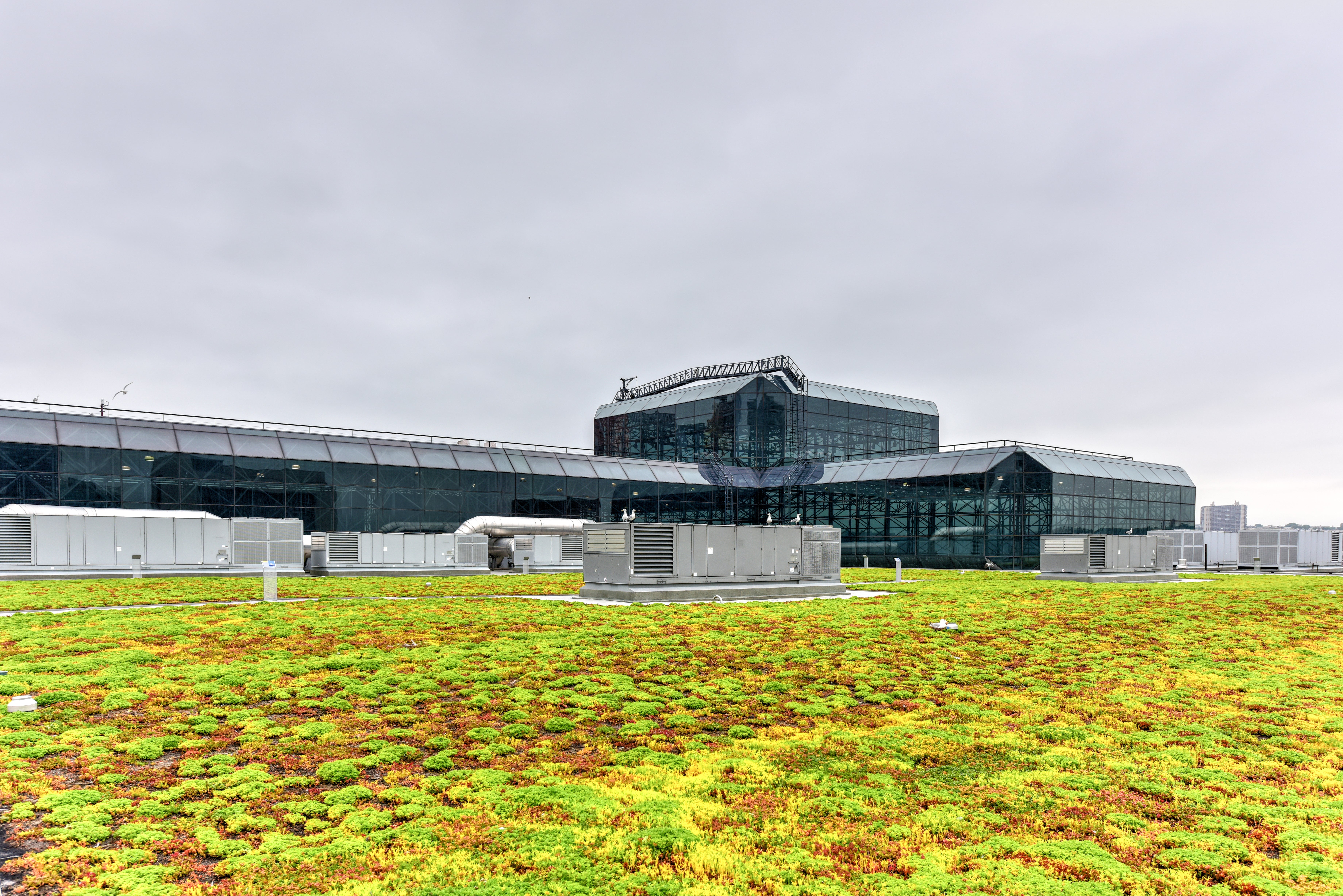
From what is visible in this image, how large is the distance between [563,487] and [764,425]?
20.3 m

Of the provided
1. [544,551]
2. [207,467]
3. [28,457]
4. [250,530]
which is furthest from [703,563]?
[28,457]

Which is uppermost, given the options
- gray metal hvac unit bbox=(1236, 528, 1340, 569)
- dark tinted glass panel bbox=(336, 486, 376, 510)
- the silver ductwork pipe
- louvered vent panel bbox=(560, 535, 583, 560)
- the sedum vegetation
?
dark tinted glass panel bbox=(336, 486, 376, 510)

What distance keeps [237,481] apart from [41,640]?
123 feet

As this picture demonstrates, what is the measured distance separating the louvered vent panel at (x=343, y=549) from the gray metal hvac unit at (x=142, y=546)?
137 cm

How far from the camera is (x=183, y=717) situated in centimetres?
Result: 1031

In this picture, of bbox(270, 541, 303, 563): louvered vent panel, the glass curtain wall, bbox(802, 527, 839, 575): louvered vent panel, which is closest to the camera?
bbox(802, 527, 839, 575): louvered vent panel

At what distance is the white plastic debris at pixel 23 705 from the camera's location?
10.0 meters

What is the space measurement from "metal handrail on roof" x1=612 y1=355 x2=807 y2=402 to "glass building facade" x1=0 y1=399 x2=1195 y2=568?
9.55 metres

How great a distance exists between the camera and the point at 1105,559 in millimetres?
42469

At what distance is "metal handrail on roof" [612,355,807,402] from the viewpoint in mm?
73625

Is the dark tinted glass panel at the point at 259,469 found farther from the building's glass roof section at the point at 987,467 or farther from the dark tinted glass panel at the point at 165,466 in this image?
the building's glass roof section at the point at 987,467

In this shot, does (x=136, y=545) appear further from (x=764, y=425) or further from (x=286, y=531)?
(x=764, y=425)

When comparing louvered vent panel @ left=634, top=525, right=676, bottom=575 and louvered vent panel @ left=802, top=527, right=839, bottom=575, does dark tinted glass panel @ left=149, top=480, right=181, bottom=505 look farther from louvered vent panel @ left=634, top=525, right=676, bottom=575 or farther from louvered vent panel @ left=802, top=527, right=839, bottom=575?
louvered vent panel @ left=802, top=527, right=839, bottom=575

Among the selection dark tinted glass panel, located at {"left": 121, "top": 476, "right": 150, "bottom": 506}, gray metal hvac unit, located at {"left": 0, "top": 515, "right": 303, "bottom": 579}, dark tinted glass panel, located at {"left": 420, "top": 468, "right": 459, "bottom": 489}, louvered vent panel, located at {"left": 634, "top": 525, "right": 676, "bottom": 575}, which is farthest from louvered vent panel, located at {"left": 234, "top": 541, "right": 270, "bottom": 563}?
louvered vent panel, located at {"left": 634, "top": 525, "right": 676, "bottom": 575}
